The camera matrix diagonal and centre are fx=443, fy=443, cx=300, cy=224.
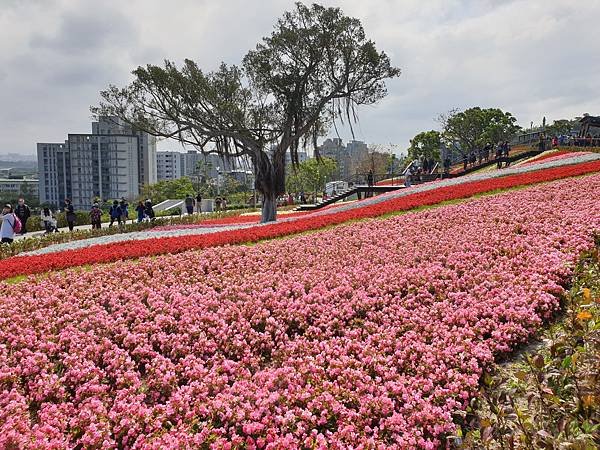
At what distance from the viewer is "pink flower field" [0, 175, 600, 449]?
363 centimetres

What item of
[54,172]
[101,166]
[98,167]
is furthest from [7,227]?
[54,172]

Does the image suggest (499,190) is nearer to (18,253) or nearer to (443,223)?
(443,223)

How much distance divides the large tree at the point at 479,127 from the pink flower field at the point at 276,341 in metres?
61.3

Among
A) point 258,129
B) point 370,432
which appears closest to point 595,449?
point 370,432

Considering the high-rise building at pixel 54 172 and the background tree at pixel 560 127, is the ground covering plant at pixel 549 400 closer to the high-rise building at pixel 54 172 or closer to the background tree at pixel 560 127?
the background tree at pixel 560 127

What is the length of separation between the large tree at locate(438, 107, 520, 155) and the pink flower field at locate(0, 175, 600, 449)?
61325mm

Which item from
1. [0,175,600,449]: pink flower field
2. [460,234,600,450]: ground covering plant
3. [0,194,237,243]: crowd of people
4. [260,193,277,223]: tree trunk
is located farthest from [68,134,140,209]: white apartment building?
[460,234,600,450]: ground covering plant

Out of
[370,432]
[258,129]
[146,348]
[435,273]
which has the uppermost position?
[258,129]

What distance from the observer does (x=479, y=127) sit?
65875 mm

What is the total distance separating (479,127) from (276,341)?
6822 cm

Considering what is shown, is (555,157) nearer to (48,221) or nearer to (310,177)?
(48,221)

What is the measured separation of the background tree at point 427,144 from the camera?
6938 cm

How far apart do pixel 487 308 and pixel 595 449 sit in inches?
108

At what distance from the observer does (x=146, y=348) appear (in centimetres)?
483
